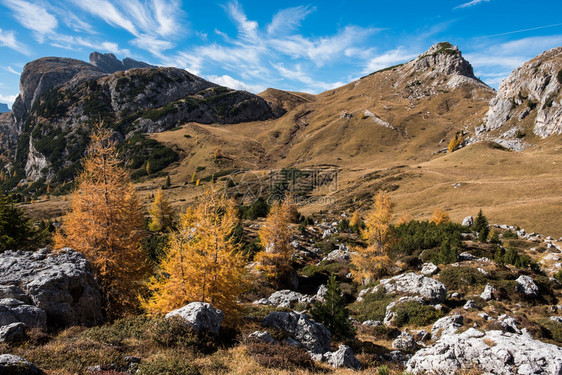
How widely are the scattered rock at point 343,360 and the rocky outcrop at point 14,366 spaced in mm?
11379

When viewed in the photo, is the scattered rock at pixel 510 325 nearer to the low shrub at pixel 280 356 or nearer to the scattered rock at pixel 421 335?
the scattered rock at pixel 421 335

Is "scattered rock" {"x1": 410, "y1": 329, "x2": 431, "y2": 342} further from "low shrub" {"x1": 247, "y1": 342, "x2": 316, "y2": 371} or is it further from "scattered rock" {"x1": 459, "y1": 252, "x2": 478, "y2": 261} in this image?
"scattered rock" {"x1": 459, "y1": 252, "x2": 478, "y2": 261}

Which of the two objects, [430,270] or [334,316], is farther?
[430,270]

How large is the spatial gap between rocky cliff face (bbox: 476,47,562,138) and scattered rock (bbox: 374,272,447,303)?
14358cm

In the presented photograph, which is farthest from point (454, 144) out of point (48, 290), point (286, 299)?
point (48, 290)

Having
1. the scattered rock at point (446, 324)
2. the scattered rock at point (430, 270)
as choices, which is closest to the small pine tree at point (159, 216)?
the scattered rock at point (430, 270)

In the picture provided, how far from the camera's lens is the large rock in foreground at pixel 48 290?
1127 cm

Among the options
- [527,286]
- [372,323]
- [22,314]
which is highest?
[22,314]

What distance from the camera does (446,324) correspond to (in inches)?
792

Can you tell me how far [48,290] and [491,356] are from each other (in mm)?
19718

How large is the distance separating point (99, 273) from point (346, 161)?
16491 centimetres

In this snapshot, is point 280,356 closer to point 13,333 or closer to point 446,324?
point 13,333

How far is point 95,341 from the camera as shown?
1075 cm

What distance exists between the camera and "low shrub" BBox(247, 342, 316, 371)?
11.0 metres
